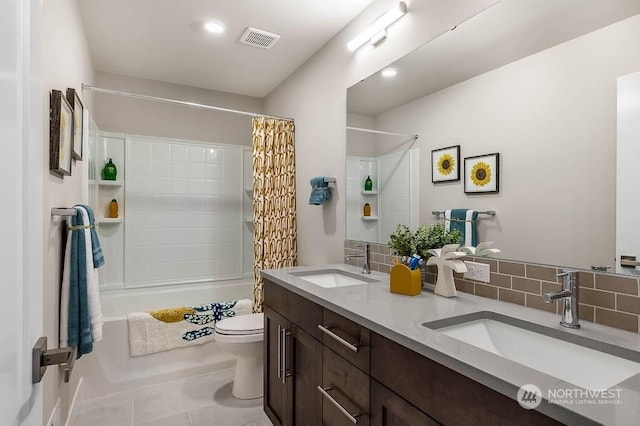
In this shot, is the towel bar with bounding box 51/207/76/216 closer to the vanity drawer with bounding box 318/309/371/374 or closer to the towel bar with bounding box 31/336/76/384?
the towel bar with bounding box 31/336/76/384

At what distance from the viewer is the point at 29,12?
65 cm

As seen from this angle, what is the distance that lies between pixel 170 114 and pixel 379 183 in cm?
254

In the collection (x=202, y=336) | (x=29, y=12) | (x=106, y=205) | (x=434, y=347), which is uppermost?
(x=29, y=12)

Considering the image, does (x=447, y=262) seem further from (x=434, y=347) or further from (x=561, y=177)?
(x=434, y=347)

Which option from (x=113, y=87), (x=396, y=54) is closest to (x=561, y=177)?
(x=396, y=54)

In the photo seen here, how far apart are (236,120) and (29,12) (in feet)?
11.0

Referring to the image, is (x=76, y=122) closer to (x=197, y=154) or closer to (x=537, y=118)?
(x=197, y=154)

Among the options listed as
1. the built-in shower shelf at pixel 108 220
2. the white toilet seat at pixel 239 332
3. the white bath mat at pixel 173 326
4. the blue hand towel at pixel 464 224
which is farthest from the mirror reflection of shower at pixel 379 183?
the built-in shower shelf at pixel 108 220

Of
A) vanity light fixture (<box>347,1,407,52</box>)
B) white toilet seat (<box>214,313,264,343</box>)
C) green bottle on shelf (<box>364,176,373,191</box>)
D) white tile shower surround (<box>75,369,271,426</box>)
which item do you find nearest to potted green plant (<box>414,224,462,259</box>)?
green bottle on shelf (<box>364,176,373,191</box>)

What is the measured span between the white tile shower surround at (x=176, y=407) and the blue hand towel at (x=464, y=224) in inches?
64.3

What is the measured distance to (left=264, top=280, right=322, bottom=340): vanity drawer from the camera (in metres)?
1.55

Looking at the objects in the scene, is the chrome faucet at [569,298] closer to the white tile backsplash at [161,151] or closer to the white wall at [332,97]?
the white wall at [332,97]

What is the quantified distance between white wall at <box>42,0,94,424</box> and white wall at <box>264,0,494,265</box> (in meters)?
1.62

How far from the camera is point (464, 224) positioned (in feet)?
5.32
